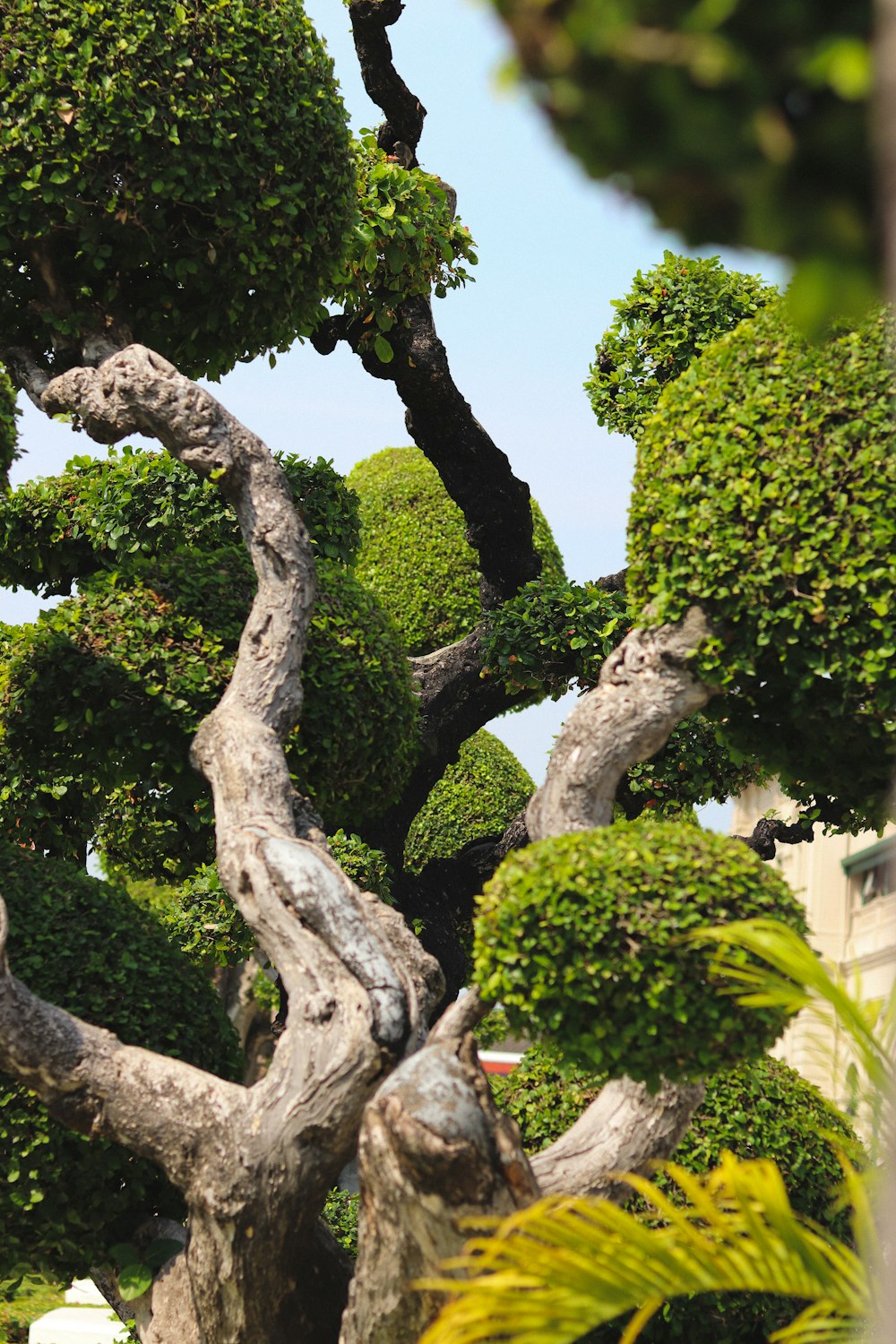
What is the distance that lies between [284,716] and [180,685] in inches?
29.5

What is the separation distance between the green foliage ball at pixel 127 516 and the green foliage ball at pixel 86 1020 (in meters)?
2.45

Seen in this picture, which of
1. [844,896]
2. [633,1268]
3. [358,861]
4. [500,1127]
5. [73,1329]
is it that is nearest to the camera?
[633,1268]

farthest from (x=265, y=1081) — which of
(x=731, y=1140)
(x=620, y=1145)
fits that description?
(x=731, y=1140)

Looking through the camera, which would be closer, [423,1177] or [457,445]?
[423,1177]

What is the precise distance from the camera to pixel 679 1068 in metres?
4.39

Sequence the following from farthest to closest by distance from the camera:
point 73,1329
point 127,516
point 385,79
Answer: point 73,1329
point 385,79
point 127,516

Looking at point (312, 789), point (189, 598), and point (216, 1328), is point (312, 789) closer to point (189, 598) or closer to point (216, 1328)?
point (189, 598)

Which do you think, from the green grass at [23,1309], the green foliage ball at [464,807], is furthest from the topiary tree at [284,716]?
the green grass at [23,1309]

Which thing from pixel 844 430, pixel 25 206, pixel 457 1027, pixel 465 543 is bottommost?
pixel 457 1027

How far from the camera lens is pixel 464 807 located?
39.5 feet

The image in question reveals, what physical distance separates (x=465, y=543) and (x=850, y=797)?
6.95 meters

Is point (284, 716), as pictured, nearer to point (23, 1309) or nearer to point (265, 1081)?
point (265, 1081)

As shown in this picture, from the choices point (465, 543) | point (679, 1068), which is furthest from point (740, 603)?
point (465, 543)

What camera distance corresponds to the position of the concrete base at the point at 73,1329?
10.8 metres
